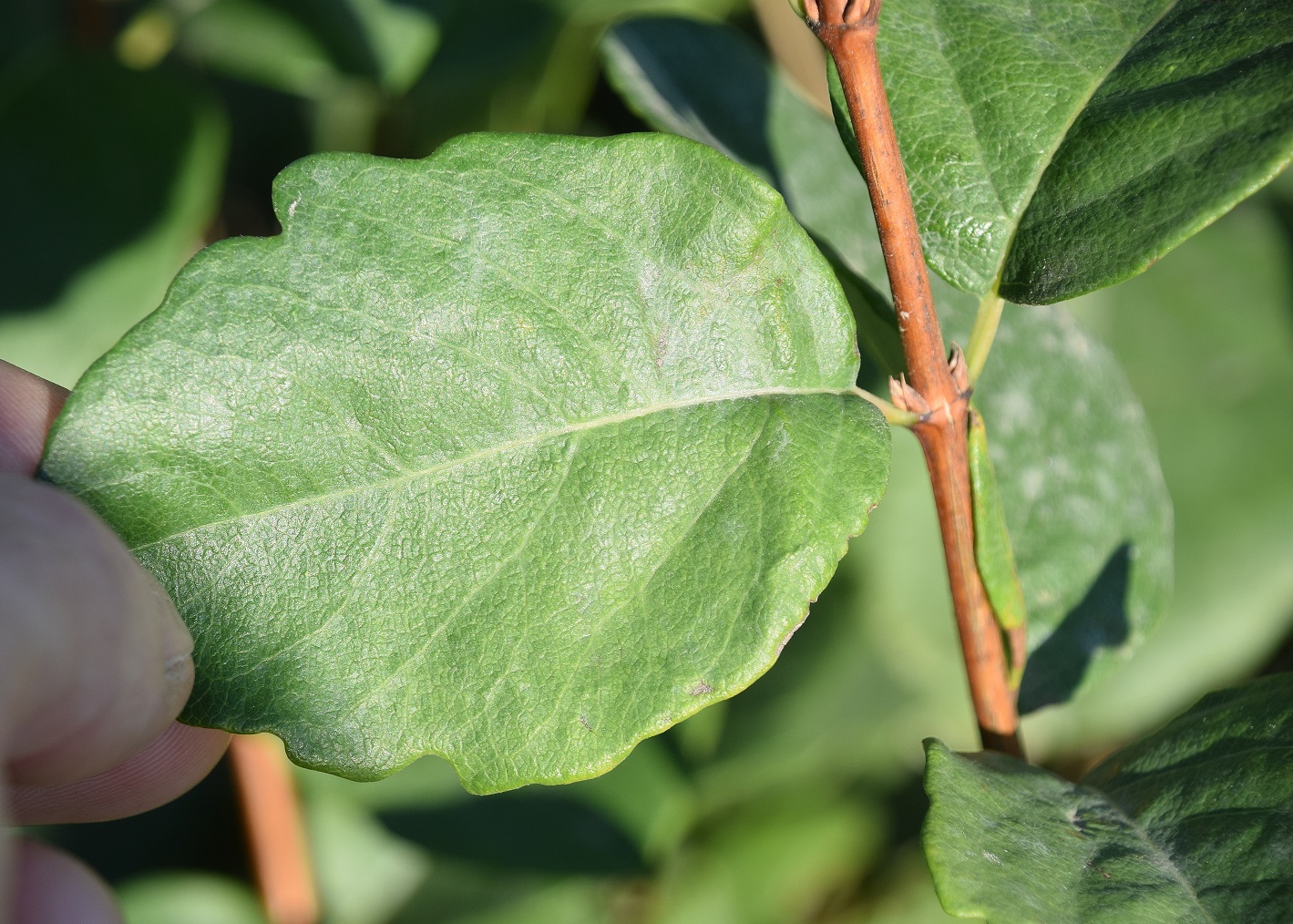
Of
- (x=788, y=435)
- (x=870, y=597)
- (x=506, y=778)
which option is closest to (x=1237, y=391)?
(x=870, y=597)

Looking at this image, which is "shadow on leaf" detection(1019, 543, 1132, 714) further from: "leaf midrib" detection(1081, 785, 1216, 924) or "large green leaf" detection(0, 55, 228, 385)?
"large green leaf" detection(0, 55, 228, 385)

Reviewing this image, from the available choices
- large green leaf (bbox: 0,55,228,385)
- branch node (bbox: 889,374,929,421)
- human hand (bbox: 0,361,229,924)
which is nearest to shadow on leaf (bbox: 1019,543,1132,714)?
branch node (bbox: 889,374,929,421)

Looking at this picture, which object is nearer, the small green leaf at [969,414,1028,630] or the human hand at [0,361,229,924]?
the human hand at [0,361,229,924]

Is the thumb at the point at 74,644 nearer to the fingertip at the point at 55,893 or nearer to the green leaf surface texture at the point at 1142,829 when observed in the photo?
the fingertip at the point at 55,893

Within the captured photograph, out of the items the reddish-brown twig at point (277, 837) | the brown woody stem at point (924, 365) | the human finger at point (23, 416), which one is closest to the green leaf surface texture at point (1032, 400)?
the brown woody stem at point (924, 365)

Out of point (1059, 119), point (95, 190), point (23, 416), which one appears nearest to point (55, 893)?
point (23, 416)

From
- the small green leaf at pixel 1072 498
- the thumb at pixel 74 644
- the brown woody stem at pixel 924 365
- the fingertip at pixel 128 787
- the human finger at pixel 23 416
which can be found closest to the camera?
the thumb at pixel 74 644
